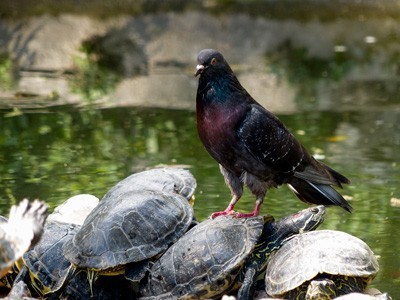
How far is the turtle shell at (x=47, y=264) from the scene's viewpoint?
523 cm

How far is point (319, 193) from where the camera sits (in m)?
5.95

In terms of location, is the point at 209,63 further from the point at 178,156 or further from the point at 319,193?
the point at 178,156

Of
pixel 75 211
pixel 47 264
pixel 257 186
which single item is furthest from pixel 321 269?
pixel 75 211

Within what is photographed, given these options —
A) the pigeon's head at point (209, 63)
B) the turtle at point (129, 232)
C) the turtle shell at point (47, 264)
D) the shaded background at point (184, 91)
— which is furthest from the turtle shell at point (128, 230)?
the shaded background at point (184, 91)

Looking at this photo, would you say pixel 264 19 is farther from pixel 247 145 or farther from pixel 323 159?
pixel 247 145

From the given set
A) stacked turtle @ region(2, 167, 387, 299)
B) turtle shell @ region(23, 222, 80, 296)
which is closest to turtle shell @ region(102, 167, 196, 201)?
stacked turtle @ region(2, 167, 387, 299)

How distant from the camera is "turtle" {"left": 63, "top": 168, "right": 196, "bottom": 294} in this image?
5.07 m

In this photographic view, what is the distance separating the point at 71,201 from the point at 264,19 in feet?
30.1

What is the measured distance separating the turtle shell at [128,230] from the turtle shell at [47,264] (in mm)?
104

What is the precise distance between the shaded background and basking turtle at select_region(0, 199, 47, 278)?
2.26 meters

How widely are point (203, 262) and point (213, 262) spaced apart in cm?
6

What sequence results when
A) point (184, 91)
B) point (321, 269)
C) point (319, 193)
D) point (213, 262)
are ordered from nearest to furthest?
point (321, 269) → point (213, 262) → point (319, 193) → point (184, 91)

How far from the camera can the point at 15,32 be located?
13773mm

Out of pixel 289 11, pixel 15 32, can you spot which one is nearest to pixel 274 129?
pixel 15 32
